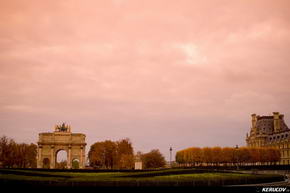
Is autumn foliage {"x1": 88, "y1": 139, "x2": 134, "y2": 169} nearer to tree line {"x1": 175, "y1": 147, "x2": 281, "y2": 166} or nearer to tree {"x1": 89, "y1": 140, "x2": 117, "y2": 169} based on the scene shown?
tree {"x1": 89, "y1": 140, "x2": 117, "y2": 169}

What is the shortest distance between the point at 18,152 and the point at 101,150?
2843 cm

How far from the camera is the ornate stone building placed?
149m

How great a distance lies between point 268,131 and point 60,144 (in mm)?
105942

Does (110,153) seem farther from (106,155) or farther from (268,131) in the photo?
(268,131)

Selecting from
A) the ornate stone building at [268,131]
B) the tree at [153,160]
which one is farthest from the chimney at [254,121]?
the tree at [153,160]

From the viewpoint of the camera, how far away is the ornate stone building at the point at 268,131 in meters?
149

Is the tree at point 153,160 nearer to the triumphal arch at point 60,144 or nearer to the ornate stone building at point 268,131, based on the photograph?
the triumphal arch at point 60,144

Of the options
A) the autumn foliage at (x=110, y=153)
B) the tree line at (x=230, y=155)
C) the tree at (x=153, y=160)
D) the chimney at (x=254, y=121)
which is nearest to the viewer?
the autumn foliage at (x=110, y=153)

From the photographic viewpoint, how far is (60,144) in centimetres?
10131

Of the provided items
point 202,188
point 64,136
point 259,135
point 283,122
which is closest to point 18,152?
point 64,136

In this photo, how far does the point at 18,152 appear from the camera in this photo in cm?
9712

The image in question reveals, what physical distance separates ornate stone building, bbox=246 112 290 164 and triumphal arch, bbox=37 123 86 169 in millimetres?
86027

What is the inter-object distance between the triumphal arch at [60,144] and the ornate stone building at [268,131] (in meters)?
86.0

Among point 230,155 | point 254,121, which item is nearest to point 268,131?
point 254,121
